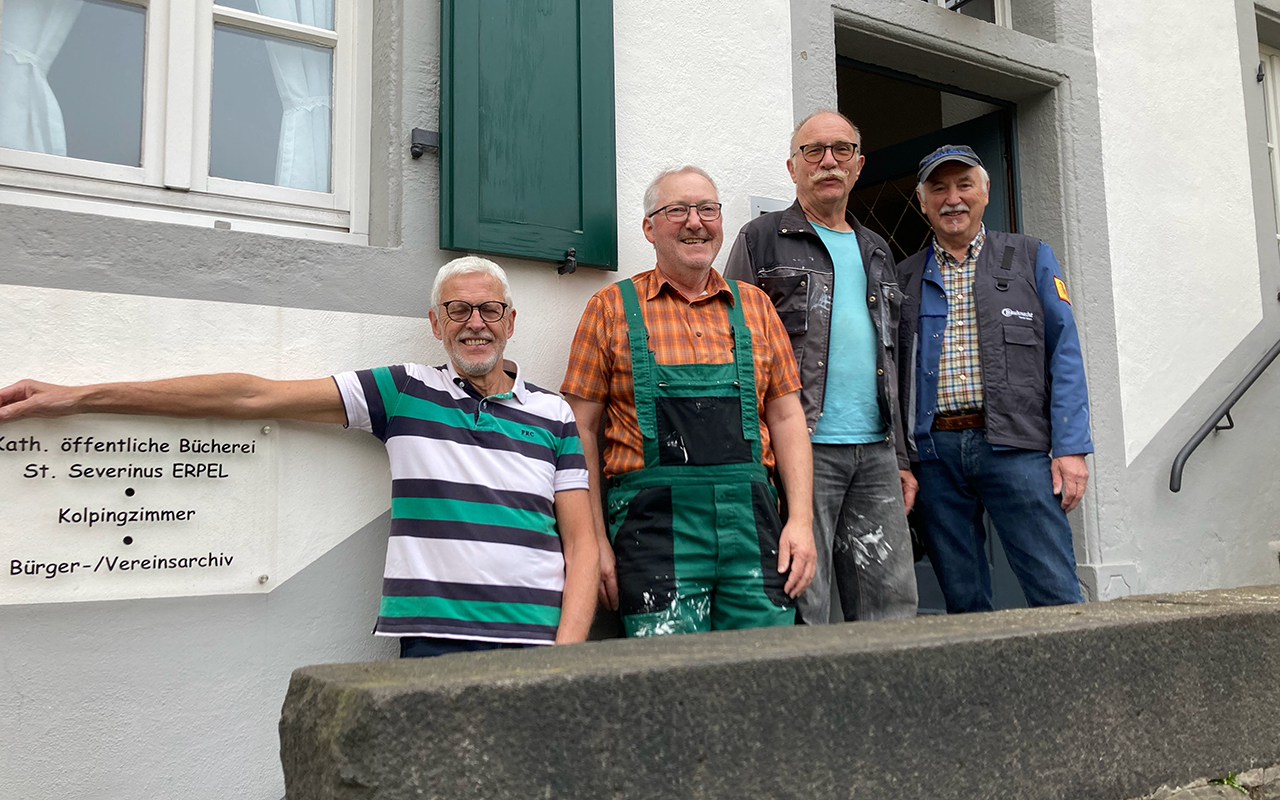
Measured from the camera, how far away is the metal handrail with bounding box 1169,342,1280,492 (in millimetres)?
4852

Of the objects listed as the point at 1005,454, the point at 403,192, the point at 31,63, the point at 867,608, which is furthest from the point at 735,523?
the point at 31,63

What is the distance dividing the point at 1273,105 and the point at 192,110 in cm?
584

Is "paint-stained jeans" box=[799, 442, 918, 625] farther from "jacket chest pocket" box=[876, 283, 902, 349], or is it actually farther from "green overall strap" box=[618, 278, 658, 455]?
"green overall strap" box=[618, 278, 658, 455]

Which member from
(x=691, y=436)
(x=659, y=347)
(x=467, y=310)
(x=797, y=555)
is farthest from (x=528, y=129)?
(x=797, y=555)

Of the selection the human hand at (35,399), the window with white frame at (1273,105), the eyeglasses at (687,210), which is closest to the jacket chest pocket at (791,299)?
the eyeglasses at (687,210)

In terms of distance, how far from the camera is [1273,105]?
6.11 meters

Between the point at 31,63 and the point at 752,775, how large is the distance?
8.52ft

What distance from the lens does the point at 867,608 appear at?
10.7ft

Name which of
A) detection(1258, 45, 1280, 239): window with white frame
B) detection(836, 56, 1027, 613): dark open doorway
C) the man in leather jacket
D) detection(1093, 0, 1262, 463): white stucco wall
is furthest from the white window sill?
detection(1258, 45, 1280, 239): window with white frame

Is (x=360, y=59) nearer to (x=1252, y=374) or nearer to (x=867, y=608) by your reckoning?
(x=867, y=608)

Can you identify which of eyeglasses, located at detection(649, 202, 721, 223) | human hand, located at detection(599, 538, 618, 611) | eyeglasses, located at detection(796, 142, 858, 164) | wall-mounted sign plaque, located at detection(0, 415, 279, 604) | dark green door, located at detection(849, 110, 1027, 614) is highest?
dark green door, located at detection(849, 110, 1027, 614)

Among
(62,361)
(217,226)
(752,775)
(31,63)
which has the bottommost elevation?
(752,775)

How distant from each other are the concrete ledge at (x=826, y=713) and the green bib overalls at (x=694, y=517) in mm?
682

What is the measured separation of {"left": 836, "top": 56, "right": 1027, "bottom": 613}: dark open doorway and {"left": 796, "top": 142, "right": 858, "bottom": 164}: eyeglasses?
1402 millimetres
